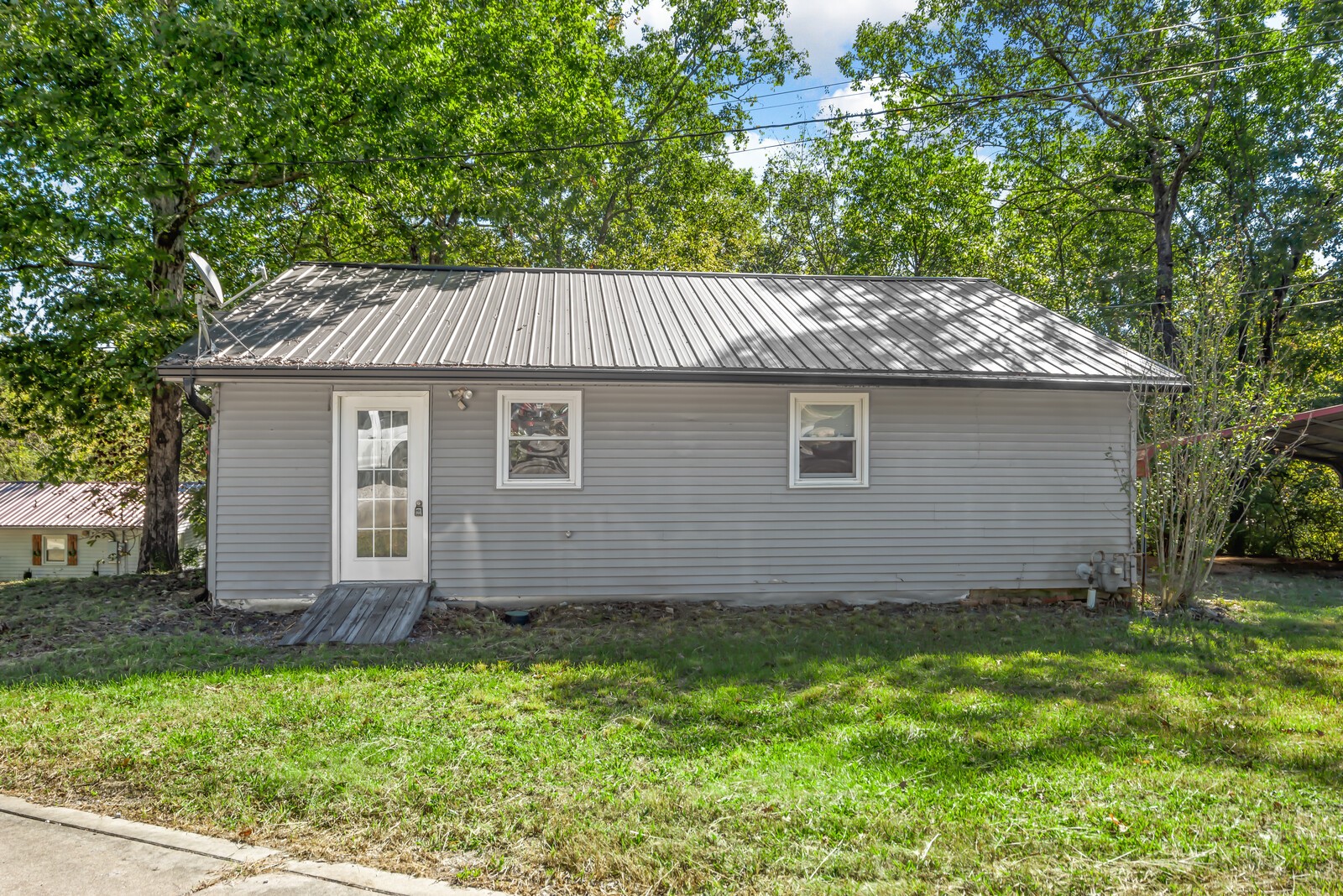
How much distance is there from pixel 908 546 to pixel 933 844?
17.5 feet

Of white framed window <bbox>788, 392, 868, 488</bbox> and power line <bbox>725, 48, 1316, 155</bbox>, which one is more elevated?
power line <bbox>725, 48, 1316, 155</bbox>

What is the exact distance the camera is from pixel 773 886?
2.60m

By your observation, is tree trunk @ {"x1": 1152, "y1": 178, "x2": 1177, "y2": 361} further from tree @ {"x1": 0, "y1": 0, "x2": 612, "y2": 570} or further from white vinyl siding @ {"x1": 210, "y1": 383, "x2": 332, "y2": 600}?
white vinyl siding @ {"x1": 210, "y1": 383, "x2": 332, "y2": 600}

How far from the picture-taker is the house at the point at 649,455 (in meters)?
7.14

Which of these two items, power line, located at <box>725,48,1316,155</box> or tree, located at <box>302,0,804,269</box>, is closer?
power line, located at <box>725,48,1316,155</box>

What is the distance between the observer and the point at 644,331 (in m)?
8.15

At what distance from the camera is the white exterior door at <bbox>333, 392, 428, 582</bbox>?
7297 mm

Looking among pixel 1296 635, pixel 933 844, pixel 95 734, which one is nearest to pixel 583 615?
pixel 95 734

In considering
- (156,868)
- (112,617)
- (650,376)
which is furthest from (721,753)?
(112,617)

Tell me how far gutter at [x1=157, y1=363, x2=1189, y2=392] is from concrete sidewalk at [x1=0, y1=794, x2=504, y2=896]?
420 cm

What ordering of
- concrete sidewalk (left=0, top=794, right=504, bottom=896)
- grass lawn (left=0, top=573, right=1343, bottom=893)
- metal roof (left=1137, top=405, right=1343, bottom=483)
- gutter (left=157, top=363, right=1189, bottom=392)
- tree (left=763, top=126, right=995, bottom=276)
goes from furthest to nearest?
tree (left=763, top=126, right=995, bottom=276), metal roof (left=1137, top=405, right=1343, bottom=483), gutter (left=157, top=363, right=1189, bottom=392), grass lawn (left=0, top=573, right=1343, bottom=893), concrete sidewalk (left=0, top=794, right=504, bottom=896)

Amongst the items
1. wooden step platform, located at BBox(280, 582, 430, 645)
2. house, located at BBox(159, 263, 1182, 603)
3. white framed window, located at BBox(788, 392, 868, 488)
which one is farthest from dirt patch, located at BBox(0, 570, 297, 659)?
white framed window, located at BBox(788, 392, 868, 488)

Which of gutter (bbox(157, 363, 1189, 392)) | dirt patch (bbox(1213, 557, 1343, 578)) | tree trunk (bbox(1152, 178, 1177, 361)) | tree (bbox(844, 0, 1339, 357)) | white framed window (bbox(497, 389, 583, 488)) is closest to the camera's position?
gutter (bbox(157, 363, 1189, 392))

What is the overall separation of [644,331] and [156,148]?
24.1ft
